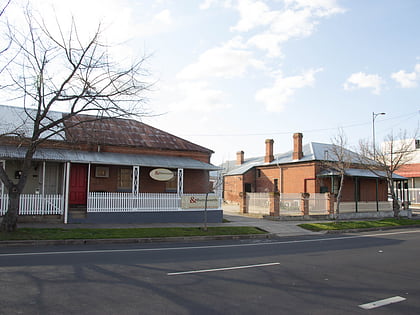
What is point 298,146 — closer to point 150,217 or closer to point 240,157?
point 240,157

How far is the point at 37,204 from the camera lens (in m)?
16.0

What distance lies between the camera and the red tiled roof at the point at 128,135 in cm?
1986

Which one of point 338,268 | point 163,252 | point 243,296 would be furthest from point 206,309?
point 163,252

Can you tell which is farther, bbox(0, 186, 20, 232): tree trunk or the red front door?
the red front door

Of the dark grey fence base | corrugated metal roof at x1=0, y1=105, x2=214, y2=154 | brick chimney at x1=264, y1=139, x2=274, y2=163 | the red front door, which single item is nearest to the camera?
the dark grey fence base

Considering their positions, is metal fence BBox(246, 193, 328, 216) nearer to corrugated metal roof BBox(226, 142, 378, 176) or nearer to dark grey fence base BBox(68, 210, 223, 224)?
dark grey fence base BBox(68, 210, 223, 224)

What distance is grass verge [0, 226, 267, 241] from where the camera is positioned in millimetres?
12305

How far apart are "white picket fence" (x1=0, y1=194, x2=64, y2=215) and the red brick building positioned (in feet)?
42.8

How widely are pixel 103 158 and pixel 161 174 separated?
3234 millimetres

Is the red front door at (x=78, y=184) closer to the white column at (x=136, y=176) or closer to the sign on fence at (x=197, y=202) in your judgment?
the white column at (x=136, y=176)

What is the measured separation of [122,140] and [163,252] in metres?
11.2

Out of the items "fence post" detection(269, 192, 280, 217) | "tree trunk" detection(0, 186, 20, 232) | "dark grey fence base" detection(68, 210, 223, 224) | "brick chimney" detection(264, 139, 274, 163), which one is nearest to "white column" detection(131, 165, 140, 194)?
→ "dark grey fence base" detection(68, 210, 223, 224)

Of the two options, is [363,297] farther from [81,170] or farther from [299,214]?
[299,214]

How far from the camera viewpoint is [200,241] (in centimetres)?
1409
